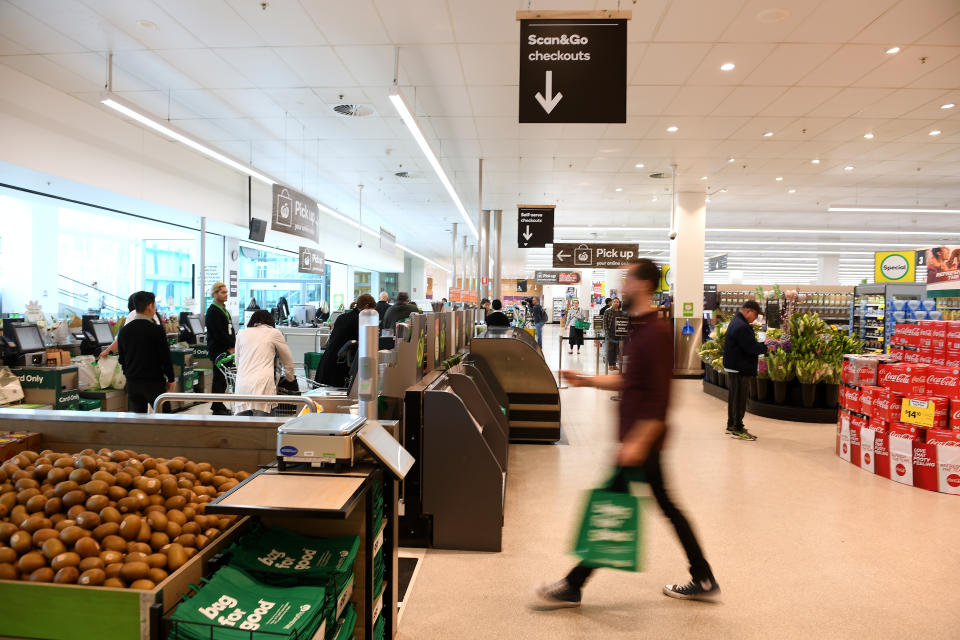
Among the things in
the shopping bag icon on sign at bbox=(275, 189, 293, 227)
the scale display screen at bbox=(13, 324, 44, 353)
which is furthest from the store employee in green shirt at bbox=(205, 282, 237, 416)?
the shopping bag icon on sign at bbox=(275, 189, 293, 227)

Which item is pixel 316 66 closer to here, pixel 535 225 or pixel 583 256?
pixel 535 225

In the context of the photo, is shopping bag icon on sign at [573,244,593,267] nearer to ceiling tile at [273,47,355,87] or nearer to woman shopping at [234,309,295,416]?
ceiling tile at [273,47,355,87]

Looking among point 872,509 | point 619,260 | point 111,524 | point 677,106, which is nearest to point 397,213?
point 619,260

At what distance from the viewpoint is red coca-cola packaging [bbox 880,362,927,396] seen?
4.65 meters

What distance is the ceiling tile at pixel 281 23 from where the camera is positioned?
497cm

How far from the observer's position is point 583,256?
1488 cm

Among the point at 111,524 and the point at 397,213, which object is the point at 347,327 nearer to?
the point at 111,524

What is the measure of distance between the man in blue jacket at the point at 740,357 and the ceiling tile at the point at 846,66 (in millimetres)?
2609

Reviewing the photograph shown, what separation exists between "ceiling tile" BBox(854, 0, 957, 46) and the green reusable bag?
16.5ft

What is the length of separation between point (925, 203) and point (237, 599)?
16327mm

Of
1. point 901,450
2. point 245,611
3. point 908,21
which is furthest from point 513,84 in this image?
point 245,611

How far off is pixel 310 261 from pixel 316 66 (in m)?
8.30

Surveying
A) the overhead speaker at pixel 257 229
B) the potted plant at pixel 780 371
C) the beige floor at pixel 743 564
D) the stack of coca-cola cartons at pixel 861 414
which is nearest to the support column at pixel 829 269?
the potted plant at pixel 780 371

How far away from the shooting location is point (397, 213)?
1692 cm
